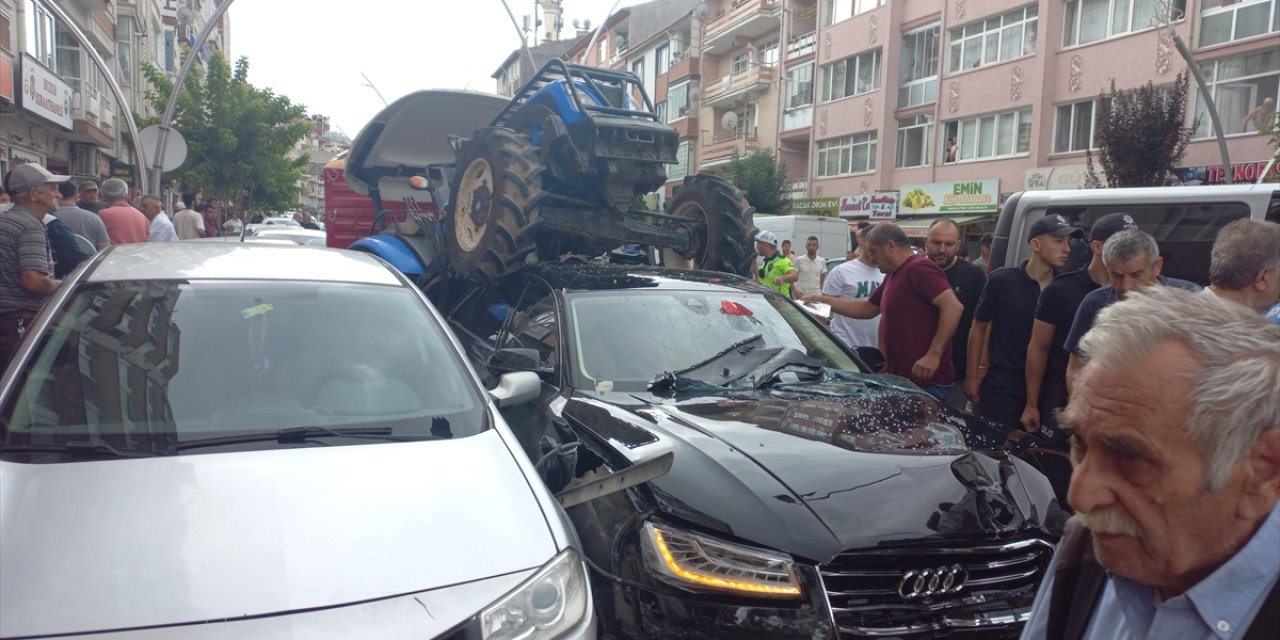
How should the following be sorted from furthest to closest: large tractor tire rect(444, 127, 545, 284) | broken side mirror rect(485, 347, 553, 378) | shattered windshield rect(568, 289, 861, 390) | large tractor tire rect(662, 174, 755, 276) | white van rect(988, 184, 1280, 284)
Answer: large tractor tire rect(662, 174, 755, 276), white van rect(988, 184, 1280, 284), large tractor tire rect(444, 127, 545, 284), shattered windshield rect(568, 289, 861, 390), broken side mirror rect(485, 347, 553, 378)

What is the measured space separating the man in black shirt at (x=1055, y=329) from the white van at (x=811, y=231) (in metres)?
15.8

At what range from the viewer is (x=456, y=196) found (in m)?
7.11

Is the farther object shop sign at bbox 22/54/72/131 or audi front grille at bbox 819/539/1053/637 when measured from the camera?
shop sign at bbox 22/54/72/131

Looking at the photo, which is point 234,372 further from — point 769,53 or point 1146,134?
point 769,53

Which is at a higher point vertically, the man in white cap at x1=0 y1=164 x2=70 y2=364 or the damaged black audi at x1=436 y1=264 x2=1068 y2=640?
the man in white cap at x1=0 y1=164 x2=70 y2=364

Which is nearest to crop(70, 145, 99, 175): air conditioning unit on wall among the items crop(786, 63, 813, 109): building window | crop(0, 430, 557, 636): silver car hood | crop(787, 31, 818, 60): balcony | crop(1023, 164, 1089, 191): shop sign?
crop(786, 63, 813, 109): building window

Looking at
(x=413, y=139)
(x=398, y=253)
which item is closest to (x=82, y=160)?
(x=413, y=139)

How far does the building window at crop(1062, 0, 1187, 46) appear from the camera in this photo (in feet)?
70.6

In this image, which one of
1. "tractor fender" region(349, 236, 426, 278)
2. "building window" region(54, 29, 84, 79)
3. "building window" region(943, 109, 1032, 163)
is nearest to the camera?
"tractor fender" region(349, 236, 426, 278)

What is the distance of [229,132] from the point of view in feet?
99.5

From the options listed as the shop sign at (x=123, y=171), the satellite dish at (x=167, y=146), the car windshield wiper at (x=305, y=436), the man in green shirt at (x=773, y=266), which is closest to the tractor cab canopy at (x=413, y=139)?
the man in green shirt at (x=773, y=266)

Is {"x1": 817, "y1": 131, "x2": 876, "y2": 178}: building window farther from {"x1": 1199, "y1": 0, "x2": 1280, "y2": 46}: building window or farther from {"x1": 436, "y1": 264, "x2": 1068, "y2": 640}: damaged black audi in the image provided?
{"x1": 436, "y1": 264, "x2": 1068, "y2": 640}: damaged black audi

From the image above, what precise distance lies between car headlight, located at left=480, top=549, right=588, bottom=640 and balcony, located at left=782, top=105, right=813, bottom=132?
1346 inches

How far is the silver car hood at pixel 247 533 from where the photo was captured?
208 cm
